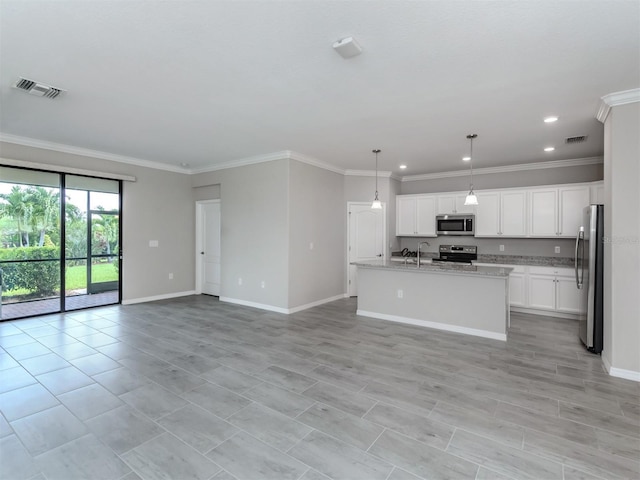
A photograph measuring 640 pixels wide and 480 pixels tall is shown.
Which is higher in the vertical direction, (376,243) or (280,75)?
(280,75)

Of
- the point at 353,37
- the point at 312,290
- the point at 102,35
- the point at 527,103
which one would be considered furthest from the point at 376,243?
the point at 102,35

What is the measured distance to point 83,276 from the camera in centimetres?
589

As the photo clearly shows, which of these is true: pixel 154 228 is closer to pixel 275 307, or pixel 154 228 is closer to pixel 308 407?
pixel 275 307

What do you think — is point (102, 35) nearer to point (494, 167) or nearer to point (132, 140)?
point (132, 140)

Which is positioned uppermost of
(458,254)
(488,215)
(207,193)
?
(207,193)

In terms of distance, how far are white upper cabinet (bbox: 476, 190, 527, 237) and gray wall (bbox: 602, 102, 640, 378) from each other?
108 inches

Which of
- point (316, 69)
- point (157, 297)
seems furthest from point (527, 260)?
point (157, 297)

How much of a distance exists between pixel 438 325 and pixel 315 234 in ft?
8.85

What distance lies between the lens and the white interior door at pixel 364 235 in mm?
7000

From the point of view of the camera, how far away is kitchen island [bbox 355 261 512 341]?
4.32 metres

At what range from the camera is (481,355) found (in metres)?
3.71

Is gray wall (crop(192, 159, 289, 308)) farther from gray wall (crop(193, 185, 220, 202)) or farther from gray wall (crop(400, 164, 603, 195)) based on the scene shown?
gray wall (crop(400, 164, 603, 195))

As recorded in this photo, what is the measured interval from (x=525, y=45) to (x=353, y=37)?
4.26 ft

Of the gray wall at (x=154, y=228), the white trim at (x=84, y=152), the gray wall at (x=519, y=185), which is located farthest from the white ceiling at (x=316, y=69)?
the gray wall at (x=154, y=228)
